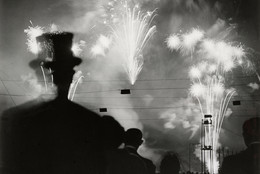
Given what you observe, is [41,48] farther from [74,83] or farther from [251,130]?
[251,130]

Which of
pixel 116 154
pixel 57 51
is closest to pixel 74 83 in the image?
pixel 57 51

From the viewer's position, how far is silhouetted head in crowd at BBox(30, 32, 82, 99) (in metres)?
6.02

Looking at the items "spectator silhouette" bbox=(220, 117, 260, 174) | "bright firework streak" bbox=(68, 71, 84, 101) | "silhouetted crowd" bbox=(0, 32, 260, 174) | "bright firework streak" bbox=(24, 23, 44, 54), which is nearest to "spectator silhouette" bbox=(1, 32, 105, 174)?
"silhouetted crowd" bbox=(0, 32, 260, 174)

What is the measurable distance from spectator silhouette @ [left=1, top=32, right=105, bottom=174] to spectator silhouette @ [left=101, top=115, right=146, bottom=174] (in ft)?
0.56

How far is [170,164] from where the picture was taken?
5836mm

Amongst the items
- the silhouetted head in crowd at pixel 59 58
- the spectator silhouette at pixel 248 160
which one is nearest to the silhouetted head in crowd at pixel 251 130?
the spectator silhouette at pixel 248 160

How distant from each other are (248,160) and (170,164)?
149 cm

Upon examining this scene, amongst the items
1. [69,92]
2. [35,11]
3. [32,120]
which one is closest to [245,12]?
[69,92]

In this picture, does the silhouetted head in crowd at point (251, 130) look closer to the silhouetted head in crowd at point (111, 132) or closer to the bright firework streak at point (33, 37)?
the silhouetted head in crowd at point (111, 132)

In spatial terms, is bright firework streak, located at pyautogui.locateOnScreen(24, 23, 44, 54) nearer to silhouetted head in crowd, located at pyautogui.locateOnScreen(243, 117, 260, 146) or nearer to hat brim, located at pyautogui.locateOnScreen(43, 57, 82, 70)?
hat brim, located at pyautogui.locateOnScreen(43, 57, 82, 70)

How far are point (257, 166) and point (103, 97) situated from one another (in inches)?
140

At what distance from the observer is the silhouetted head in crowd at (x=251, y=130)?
17.9 feet

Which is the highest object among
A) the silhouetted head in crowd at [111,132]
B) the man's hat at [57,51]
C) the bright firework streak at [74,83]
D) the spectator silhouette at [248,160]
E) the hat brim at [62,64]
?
the man's hat at [57,51]

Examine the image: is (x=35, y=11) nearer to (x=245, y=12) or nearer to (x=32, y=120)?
(x=32, y=120)
